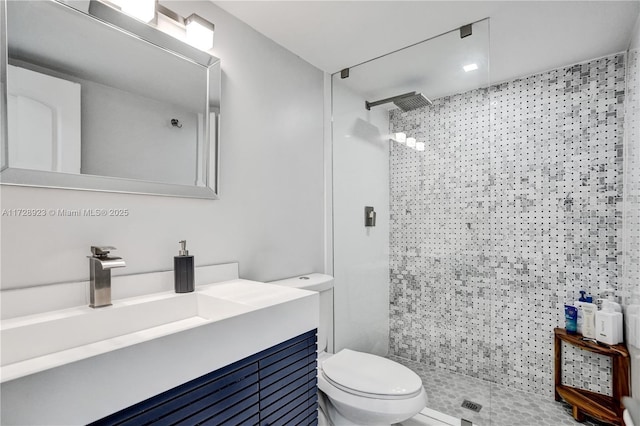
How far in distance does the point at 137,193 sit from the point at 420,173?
5.36 ft

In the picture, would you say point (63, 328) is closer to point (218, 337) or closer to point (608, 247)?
point (218, 337)

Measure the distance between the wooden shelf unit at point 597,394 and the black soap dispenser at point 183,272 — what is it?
2.31 m

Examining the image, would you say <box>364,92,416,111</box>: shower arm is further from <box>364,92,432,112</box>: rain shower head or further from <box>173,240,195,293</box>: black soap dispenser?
<box>173,240,195,293</box>: black soap dispenser

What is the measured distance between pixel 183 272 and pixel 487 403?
6.31 feet

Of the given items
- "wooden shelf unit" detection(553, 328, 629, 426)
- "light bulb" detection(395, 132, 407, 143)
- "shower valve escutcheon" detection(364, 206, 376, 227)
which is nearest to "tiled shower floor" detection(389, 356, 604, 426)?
"wooden shelf unit" detection(553, 328, 629, 426)

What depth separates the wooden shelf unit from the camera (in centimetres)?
184

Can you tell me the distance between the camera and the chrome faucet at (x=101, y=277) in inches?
43.4

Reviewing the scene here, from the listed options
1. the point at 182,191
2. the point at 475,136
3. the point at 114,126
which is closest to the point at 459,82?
the point at 475,136

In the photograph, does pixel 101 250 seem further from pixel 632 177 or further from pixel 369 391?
pixel 632 177

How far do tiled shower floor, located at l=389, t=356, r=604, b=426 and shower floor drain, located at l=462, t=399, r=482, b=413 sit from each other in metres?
Result: 0.02

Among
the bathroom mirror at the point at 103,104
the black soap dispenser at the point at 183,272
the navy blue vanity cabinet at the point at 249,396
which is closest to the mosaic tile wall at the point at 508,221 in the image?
the navy blue vanity cabinet at the point at 249,396

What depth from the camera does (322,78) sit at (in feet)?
7.82

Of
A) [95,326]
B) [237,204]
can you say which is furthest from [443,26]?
[95,326]

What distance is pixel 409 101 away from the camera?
2109mm
